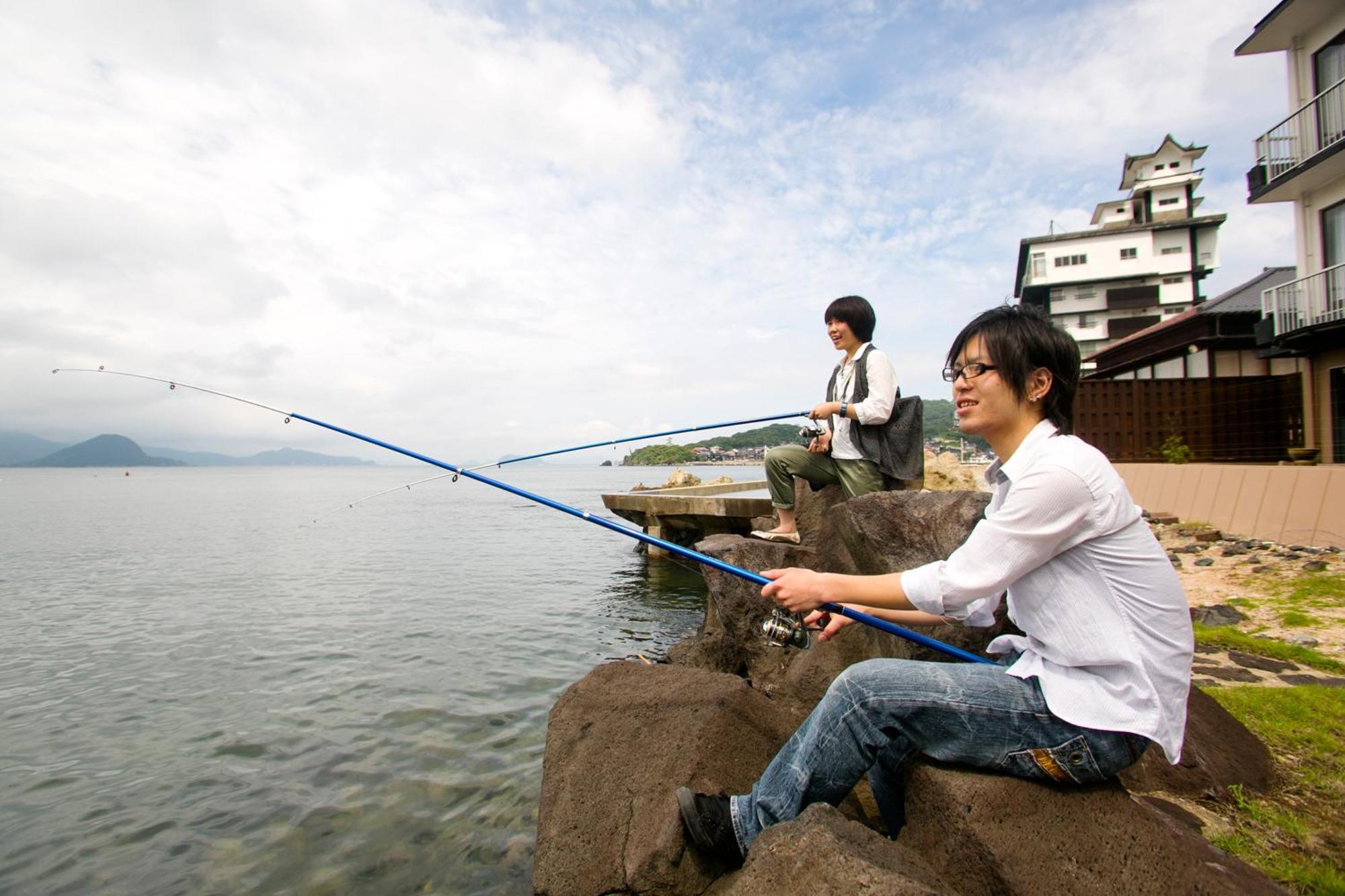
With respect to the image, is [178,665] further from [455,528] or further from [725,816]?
[455,528]

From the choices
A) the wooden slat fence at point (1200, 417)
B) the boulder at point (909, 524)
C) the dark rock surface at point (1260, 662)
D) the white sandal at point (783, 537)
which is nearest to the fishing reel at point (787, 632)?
the boulder at point (909, 524)

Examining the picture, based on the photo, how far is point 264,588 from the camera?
1467 cm

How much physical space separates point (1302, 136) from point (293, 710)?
73.3ft

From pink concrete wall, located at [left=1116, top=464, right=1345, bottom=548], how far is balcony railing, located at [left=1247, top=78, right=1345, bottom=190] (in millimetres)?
7942

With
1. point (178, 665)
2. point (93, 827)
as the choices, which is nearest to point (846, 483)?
point (93, 827)

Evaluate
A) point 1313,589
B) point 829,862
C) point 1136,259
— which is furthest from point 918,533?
point 1136,259

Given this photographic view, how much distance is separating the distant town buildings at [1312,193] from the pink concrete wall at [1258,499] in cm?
472

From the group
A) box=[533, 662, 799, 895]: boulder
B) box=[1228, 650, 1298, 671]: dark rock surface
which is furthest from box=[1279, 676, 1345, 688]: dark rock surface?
box=[533, 662, 799, 895]: boulder

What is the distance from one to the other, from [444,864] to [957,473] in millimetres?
13181

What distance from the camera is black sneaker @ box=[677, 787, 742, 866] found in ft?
9.89

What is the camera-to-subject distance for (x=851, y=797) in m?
3.65

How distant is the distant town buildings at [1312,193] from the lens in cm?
1506

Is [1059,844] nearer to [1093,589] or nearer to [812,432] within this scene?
[1093,589]

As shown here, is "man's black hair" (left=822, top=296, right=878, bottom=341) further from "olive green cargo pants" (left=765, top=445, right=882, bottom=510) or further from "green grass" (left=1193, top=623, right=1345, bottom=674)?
"green grass" (left=1193, top=623, right=1345, bottom=674)
